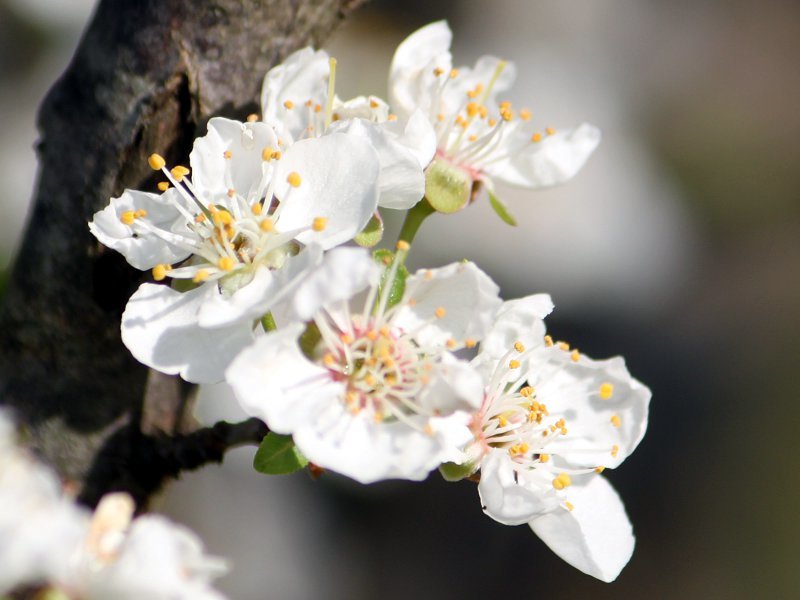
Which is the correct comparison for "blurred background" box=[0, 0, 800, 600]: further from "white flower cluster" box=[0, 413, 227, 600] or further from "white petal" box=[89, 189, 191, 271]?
"white flower cluster" box=[0, 413, 227, 600]

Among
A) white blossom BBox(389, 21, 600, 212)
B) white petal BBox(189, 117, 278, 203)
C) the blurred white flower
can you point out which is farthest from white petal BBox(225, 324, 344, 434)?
white blossom BBox(389, 21, 600, 212)

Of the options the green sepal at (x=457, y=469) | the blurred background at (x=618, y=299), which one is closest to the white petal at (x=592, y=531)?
the green sepal at (x=457, y=469)

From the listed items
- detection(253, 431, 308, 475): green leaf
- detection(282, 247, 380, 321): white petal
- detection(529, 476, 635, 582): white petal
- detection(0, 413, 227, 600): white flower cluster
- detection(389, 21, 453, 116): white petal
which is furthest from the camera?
detection(389, 21, 453, 116): white petal

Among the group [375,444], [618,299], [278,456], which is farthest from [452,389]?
[618,299]

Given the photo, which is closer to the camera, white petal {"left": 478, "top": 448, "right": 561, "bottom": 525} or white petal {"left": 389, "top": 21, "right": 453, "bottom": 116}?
white petal {"left": 478, "top": 448, "right": 561, "bottom": 525}

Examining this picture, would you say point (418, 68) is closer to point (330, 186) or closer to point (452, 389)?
point (330, 186)
